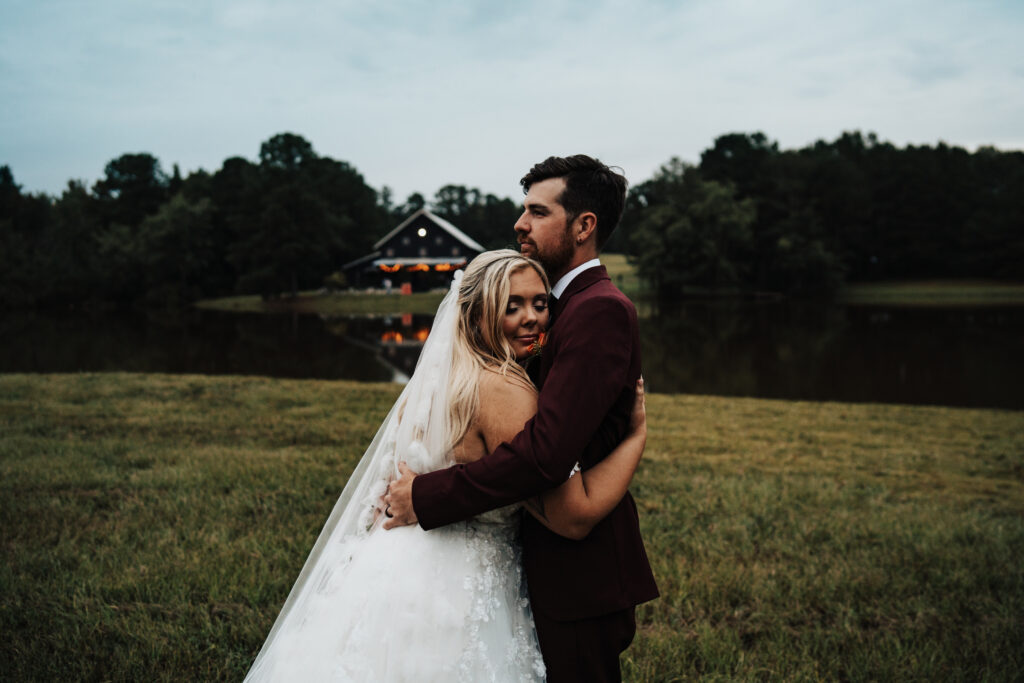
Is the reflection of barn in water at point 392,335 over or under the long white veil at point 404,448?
under

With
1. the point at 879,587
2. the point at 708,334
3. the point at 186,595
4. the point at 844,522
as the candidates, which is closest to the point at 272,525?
the point at 186,595

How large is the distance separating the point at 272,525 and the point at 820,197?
7239 cm

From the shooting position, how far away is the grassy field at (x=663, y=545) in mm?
3584

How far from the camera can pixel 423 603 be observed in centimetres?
207

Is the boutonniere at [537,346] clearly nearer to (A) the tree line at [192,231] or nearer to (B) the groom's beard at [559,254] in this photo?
(B) the groom's beard at [559,254]

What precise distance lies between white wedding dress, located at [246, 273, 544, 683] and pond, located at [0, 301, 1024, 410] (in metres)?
13.2

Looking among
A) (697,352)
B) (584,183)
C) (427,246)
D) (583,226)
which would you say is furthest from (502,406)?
(697,352)

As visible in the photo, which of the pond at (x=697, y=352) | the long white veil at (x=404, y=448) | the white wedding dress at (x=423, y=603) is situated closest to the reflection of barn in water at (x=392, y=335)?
the pond at (x=697, y=352)

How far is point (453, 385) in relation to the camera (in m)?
2.11

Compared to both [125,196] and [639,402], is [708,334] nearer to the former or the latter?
[639,402]

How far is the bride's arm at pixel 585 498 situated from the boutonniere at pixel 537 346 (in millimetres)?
422

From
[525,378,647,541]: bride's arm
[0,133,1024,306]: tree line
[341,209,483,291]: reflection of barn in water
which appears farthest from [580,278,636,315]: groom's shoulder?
[0,133,1024,306]: tree line

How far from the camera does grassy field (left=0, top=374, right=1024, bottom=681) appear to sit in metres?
3.58

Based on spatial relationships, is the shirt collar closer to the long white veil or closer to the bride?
the bride
